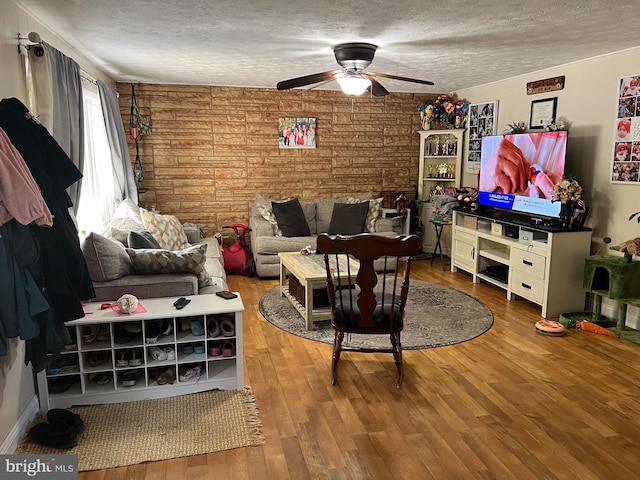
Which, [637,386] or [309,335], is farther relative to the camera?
[309,335]

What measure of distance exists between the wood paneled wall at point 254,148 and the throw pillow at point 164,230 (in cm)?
143

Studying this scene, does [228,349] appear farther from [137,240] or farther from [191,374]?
[137,240]

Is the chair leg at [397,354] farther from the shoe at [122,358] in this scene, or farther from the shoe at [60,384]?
the shoe at [60,384]

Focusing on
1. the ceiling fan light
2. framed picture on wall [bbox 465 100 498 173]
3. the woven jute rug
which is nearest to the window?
the woven jute rug

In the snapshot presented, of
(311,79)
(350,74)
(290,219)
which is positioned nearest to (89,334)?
(311,79)

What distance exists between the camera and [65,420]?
2531 mm

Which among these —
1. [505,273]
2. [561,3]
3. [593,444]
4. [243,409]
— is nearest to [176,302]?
[243,409]

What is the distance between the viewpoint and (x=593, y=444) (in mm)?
2463

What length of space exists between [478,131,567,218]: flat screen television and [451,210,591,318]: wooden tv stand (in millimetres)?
248

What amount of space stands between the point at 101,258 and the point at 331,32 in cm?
212

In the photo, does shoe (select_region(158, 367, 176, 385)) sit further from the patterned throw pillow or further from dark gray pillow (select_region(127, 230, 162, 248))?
the patterned throw pillow

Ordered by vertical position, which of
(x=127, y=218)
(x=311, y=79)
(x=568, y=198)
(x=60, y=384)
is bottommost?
(x=60, y=384)

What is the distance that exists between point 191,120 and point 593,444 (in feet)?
17.6

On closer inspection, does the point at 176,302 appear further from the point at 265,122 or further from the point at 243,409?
the point at 265,122
